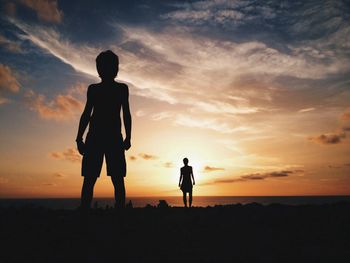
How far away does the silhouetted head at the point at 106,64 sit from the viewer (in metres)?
6.13

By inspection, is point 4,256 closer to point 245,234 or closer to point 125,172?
point 125,172

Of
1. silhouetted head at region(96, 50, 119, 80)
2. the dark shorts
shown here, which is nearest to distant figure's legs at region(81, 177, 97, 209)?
the dark shorts

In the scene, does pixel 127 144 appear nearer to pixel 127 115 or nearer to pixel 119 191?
pixel 127 115

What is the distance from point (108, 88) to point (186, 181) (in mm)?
10422

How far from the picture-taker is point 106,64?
20.1ft

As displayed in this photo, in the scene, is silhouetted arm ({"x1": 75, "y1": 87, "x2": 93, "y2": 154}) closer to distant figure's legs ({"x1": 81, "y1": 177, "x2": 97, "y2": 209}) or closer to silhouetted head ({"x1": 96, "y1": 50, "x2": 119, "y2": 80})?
silhouetted head ({"x1": 96, "y1": 50, "x2": 119, "y2": 80})

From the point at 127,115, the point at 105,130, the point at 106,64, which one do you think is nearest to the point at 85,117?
the point at 105,130

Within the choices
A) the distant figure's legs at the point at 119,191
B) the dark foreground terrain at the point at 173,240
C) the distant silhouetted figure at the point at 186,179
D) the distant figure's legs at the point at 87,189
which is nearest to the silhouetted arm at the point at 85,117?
the distant figure's legs at the point at 87,189

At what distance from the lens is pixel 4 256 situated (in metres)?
3.87

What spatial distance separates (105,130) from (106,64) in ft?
4.53

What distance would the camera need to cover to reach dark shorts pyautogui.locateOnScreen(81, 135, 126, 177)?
5.82 meters

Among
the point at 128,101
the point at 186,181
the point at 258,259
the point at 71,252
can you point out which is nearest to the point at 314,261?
the point at 258,259

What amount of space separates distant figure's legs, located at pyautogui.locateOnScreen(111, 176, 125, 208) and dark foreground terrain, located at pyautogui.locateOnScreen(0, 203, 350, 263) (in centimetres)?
20

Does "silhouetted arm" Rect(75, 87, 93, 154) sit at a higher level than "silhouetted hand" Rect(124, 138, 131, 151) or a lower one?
higher
